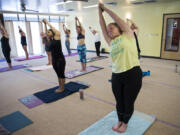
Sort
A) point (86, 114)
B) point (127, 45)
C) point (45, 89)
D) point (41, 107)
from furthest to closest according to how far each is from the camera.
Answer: point (45, 89), point (41, 107), point (86, 114), point (127, 45)

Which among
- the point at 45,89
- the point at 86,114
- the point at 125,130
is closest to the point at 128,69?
the point at 125,130

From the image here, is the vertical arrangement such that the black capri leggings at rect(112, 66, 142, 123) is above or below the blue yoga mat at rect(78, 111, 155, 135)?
above

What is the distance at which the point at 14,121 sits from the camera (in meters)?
2.33

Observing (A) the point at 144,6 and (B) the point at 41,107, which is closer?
(B) the point at 41,107

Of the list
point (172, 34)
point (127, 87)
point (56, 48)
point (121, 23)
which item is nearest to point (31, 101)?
point (56, 48)

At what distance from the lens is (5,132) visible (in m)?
2.04

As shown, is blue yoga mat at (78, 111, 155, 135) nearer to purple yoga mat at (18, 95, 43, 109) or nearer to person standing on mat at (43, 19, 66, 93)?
purple yoga mat at (18, 95, 43, 109)

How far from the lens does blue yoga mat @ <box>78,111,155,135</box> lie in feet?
6.40

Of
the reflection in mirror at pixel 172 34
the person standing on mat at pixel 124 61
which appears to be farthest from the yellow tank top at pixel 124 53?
the reflection in mirror at pixel 172 34

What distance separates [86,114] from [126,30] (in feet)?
4.97

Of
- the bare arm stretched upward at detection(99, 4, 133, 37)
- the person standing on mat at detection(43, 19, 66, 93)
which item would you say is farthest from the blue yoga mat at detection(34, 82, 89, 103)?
the bare arm stretched upward at detection(99, 4, 133, 37)

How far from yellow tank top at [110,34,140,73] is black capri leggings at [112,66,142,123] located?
7 centimetres

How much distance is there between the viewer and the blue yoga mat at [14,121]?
2168 mm

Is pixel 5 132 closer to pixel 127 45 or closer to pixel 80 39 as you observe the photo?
pixel 127 45
